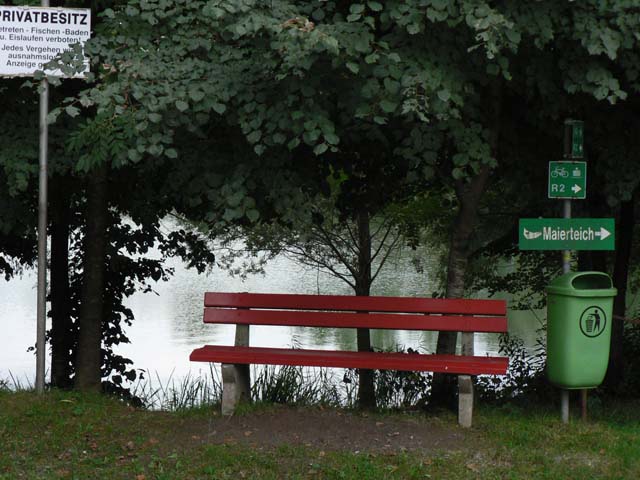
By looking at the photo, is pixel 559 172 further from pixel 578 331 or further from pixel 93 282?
pixel 93 282

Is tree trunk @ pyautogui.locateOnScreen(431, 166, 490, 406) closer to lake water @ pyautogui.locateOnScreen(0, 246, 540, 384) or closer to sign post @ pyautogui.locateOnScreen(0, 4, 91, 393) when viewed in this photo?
sign post @ pyautogui.locateOnScreen(0, 4, 91, 393)

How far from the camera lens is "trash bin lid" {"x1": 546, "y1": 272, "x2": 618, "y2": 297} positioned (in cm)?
627

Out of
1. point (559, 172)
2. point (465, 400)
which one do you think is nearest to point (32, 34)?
point (559, 172)

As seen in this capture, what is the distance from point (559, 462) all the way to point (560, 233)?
171 centimetres

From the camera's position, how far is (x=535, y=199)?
29.1 feet

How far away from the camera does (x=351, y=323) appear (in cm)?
665

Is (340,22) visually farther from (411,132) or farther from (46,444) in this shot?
(46,444)

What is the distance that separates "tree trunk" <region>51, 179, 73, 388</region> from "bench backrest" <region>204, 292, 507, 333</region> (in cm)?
444

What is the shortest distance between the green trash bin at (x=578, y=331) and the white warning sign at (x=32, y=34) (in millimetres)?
3810

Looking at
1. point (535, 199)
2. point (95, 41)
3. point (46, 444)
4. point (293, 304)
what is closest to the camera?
point (46, 444)

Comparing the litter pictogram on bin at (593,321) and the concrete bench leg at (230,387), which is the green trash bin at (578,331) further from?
the concrete bench leg at (230,387)

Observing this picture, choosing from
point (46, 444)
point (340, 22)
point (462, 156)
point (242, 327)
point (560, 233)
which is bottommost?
point (46, 444)

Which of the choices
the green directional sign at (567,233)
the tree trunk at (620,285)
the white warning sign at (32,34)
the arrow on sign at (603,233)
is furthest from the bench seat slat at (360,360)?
the tree trunk at (620,285)

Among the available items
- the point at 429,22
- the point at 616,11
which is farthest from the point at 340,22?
the point at 616,11
